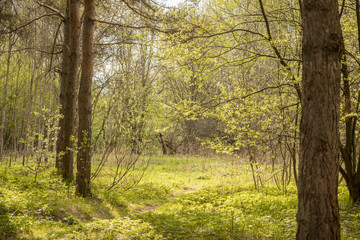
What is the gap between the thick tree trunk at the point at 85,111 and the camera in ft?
22.5

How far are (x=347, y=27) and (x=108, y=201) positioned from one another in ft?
22.8

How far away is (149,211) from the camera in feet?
23.8

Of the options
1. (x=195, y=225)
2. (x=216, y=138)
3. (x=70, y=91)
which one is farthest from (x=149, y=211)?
(x=70, y=91)

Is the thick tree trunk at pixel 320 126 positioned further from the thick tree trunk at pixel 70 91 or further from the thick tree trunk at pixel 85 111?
the thick tree trunk at pixel 70 91

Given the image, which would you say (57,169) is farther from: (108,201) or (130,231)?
(130,231)

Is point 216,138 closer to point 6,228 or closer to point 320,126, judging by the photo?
point 320,126

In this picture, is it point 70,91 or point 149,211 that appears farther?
point 70,91

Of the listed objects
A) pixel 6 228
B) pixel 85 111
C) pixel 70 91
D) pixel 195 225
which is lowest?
pixel 195 225

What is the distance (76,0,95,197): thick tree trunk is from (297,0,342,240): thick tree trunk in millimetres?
5048

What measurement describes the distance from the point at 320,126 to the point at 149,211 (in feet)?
17.0

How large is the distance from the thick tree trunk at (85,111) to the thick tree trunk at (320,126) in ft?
16.6

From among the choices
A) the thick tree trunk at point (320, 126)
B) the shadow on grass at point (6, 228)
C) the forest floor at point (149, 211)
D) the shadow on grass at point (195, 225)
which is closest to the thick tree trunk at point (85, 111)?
the forest floor at point (149, 211)

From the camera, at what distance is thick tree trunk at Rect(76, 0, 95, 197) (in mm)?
6852

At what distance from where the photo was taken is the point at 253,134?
A: 23.5ft
